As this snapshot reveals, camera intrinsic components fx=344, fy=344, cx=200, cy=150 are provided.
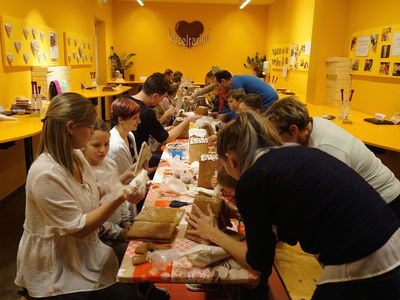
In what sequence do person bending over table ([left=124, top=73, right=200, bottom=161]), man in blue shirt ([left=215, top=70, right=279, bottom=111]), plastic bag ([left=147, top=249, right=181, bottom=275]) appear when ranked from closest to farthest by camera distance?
plastic bag ([left=147, top=249, right=181, bottom=275])
person bending over table ([left=124, top=73, right=200, bottom=161])
man in blue shirt ([left=215, top=70, right=279, bottom=111])

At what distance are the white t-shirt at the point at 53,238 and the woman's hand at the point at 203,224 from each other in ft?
1.59

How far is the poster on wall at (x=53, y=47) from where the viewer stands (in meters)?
6.04

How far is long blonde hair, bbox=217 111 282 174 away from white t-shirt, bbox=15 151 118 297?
2.29ft

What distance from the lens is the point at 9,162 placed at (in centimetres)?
430

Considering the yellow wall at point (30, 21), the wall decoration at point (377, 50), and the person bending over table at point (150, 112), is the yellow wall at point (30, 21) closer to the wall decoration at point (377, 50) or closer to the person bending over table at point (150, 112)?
the person bending over table at point (150, 112)

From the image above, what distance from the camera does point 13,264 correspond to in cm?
280

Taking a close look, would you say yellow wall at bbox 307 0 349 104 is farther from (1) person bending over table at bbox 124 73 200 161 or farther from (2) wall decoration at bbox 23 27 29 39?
(2) wall decoration at bbox 23 27 29 39

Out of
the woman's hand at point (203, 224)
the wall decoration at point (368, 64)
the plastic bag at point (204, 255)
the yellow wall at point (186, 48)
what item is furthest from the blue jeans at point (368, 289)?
the yellow wall at point (186, 48)

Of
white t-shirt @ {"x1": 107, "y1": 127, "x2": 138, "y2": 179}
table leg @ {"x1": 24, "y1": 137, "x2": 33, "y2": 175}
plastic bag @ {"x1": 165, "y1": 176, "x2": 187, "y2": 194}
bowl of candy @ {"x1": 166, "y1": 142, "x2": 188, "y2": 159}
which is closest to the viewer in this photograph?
plastic bag @ {"x1": 165, "y1": 176, "x2": 187, "y2": 194}

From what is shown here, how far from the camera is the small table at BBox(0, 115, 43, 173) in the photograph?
115 inches

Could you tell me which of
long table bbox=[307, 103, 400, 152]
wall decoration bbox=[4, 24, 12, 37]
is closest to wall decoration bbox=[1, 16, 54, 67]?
wall decoration bbox=[4, 24, 12, 37]

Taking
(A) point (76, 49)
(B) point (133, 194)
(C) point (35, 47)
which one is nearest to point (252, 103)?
(B) point (133, 194)

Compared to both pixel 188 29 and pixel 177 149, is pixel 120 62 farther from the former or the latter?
pixel 177 149

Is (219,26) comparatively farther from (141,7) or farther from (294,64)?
(294,64)
